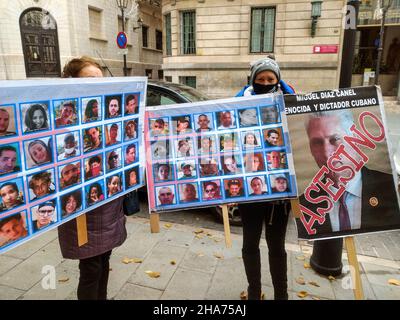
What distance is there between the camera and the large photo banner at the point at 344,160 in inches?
82.0

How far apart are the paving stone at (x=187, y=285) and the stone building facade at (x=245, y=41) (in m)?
15.0

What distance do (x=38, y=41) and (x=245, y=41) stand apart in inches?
454

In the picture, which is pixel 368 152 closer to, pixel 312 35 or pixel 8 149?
pixel 8 149

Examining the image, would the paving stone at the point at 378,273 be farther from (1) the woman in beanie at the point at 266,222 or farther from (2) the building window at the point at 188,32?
(2) the building window at the point at 188,32

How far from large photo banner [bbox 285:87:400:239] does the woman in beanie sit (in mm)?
187

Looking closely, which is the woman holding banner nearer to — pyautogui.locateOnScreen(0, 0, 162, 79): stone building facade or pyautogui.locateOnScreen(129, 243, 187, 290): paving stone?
pyautogui.locateOnScreen(129, 243, 187, 290): paving stone

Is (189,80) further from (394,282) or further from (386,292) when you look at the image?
(386,292)

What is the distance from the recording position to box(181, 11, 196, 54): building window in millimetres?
17672

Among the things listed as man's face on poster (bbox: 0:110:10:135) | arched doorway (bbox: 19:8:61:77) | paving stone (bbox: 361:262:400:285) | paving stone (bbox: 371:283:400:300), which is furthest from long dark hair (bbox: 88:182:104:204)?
arched doorway (bbox: 19:8:61:77)

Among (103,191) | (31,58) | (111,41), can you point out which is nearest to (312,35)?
(111,41)

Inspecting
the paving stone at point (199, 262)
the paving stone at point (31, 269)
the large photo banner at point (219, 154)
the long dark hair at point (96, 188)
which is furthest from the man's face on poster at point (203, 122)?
the paving stone at point (31, 269)

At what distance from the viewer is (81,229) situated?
6.29 ft

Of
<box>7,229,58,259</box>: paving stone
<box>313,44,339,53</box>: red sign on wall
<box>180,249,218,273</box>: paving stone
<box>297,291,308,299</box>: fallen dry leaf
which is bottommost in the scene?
<box>180,249,218,273</box>: paving stone

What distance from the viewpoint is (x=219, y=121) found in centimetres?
210
